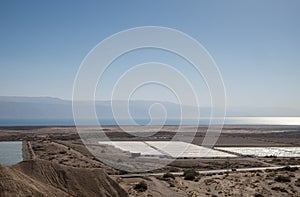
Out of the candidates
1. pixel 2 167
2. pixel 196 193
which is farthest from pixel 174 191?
pixel 2 167

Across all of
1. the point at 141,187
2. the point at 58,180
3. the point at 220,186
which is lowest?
the point at 220,186

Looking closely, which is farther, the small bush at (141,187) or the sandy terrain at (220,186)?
the sandy terrain at (220,186)

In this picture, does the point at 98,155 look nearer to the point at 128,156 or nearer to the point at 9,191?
the point at 128,156

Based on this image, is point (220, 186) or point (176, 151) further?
point (176, 151)

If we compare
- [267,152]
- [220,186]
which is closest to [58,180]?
[220,186]

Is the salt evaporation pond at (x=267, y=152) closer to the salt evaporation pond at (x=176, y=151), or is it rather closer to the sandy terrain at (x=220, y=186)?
the salt evaporation pond at (x=176, y=151)

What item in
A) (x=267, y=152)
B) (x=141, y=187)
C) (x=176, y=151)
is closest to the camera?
(x=141, y=187)

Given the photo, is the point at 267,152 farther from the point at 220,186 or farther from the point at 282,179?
the point at 220,186

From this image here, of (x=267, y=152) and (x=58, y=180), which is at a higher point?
(x=58, y=180)

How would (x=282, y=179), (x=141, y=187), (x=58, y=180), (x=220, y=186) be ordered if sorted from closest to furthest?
(x=58, y=180)
(x=141, y=187)
(x=220, y=186)
(x=282, y=179)

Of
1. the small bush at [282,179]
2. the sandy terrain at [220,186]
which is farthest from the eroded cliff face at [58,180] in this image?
the small bush at [282,179]

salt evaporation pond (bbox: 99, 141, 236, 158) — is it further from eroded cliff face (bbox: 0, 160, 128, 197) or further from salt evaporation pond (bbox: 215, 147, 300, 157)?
eroded cliff face (bbox: 0, 160, 128, 197)
